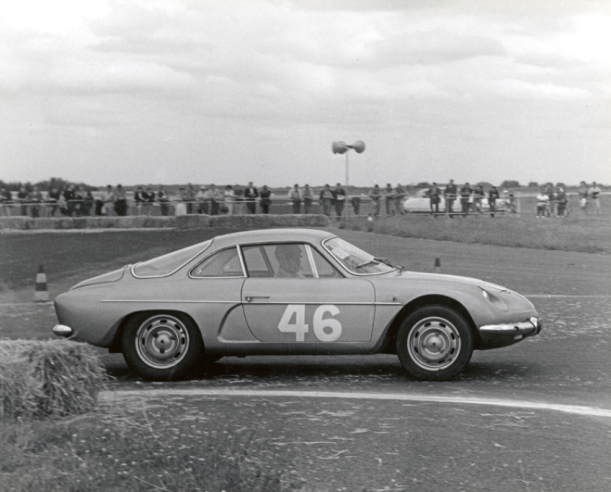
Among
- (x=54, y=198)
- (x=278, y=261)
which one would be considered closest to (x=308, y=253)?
(x=278, y=261)

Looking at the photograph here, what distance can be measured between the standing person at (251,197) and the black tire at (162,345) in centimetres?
1867

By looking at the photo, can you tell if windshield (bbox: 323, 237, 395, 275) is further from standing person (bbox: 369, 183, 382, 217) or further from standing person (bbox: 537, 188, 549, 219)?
standing person (bbox: 537, 188, 549, 219)

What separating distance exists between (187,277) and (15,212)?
21566mm

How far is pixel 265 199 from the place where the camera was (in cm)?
2592

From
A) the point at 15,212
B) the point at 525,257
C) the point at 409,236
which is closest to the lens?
the point at 525,257

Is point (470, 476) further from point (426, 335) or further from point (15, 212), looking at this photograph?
point (15, 212)

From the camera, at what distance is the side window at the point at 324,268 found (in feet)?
25.3

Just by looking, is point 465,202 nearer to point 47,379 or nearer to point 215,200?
point 215,200

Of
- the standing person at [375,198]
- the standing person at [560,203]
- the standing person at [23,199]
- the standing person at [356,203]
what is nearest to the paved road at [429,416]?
the standing person at [23,199]

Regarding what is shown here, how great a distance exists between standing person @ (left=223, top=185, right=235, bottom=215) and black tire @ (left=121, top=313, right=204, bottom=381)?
19.0m

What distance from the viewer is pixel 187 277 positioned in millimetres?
7824

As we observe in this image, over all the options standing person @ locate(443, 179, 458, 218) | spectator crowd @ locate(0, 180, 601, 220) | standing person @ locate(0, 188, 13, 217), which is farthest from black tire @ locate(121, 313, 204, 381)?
standing person @ locate(443, 179, 458, 218)

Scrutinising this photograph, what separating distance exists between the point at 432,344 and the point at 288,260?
1.43 metres

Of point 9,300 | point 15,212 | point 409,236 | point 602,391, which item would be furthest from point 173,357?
point 15,212
